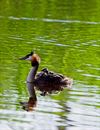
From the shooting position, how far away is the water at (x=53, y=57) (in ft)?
44.3

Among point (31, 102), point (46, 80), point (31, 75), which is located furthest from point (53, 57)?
point (31, 102)

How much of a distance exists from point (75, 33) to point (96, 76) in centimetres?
754

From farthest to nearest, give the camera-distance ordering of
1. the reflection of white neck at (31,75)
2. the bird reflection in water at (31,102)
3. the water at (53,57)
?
the reflection of white neck at (31,75) < the bird reflection in water at (31,102) < the water at (53,57)

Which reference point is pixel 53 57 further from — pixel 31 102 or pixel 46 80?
pixel 31 102

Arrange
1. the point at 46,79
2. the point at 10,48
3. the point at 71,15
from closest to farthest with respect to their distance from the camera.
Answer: the point at 46,79
the point at 10,48
the point at 71,15

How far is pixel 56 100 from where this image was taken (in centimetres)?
1523

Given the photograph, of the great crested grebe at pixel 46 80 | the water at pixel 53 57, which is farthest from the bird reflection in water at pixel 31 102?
the great crested grebe at pixel 46 80

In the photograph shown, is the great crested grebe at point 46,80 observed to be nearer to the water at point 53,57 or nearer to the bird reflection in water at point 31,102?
the water at point 53,57

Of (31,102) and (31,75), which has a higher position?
(31,102)

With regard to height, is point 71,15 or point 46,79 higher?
point 46,79

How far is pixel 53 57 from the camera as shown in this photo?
20203mm

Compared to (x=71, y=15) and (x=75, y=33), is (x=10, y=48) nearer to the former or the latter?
(x=75, y=33)

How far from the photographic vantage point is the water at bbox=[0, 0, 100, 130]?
13.5 m

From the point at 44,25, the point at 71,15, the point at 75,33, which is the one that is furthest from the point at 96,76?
the point at 71,15
